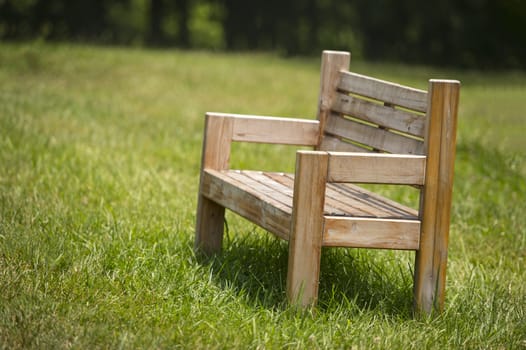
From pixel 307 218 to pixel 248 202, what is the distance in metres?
0.52

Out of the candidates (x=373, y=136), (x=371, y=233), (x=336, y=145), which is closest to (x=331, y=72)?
(x=336, y=145)

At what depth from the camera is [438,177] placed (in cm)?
353

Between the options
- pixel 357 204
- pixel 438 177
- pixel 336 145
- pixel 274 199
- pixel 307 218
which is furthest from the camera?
pixel 336 145

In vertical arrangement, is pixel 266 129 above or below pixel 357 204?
above

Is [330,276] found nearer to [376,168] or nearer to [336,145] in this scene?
[336,145]

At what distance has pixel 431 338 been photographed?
3406 mm

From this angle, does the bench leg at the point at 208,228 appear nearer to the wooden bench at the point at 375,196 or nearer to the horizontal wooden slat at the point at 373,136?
the wooden bench at the point at 375,196

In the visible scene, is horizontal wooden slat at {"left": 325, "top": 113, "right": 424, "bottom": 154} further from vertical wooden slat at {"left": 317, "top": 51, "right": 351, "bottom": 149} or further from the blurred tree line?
the blurred tree line

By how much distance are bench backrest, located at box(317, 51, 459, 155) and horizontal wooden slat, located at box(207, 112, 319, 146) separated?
171mm

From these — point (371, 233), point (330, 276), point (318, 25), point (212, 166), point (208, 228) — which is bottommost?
point (330, 276)

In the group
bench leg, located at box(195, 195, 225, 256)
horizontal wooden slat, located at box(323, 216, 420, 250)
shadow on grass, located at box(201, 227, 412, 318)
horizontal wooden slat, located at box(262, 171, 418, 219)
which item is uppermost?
horizontal wooden slat, located at box(262, 171, 418, 219)

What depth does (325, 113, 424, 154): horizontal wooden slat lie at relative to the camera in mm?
3773

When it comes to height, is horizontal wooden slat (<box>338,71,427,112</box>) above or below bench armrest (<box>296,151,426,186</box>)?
above

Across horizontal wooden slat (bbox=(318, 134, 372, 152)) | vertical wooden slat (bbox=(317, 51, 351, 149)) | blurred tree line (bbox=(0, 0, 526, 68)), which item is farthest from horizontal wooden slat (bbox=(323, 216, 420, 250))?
blurred tree line (bbox=(0, 0, 526, 68))
